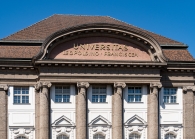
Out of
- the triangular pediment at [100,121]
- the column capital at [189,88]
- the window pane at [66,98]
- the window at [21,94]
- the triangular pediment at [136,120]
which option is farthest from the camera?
the column capital at [189,88]

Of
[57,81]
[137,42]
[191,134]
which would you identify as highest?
[137,42]

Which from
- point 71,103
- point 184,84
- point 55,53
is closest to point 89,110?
point 71,103

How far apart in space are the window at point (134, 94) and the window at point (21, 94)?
8.23m

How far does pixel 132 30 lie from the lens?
4519 cm

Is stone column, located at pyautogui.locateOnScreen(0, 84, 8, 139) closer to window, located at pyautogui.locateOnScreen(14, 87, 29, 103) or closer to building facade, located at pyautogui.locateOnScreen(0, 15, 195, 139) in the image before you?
building facade, located at pyautogui.locateOnScreen(0, 15, 195, 139)

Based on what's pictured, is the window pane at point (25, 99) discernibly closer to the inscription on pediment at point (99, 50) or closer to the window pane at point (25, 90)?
the window pane at point (25, 90)

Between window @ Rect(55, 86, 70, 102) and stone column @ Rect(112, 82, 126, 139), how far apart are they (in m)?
3.67

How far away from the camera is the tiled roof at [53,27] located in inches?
1815

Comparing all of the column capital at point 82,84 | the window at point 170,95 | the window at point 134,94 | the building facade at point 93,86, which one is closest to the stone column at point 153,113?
the building facade at point 93,86

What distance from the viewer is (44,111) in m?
43.3

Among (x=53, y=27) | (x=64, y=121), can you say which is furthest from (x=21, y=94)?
(x=53, y=27)

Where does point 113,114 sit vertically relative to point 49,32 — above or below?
below

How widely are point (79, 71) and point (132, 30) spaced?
5.40 metres

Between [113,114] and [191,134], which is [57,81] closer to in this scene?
[113,114]
